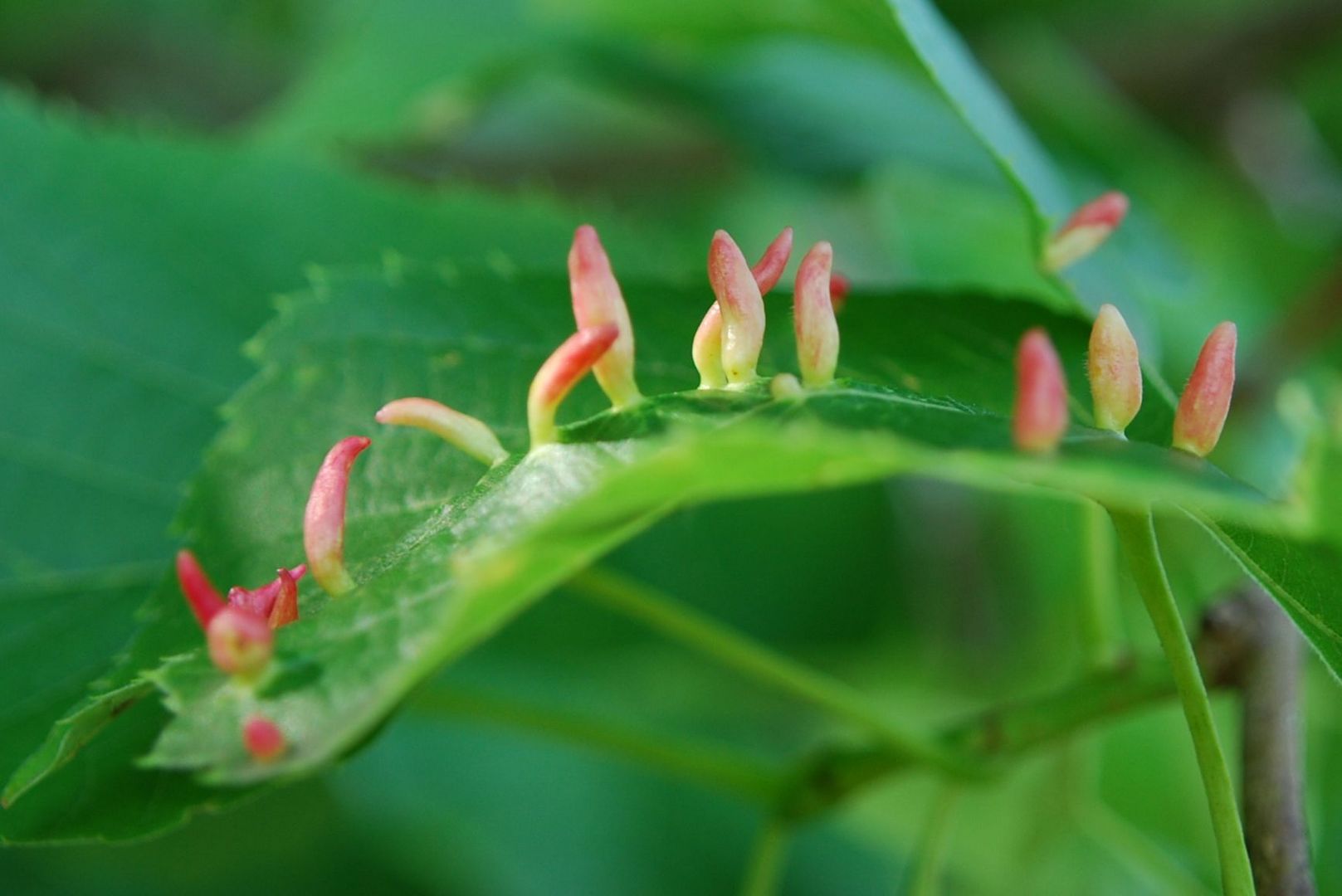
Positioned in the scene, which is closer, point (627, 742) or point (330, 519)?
point (330, 519)

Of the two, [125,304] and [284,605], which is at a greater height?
[125,304]

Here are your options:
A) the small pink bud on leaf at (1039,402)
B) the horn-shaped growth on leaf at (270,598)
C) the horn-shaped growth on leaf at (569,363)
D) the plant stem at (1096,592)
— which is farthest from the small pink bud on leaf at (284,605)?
the plant stem at (1096,592)

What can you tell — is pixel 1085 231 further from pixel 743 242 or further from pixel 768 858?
pixel 743 242

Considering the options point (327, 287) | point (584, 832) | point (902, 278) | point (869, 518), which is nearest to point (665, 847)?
point (584, 832)

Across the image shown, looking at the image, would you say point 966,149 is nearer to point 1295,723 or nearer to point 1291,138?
point 1295,723

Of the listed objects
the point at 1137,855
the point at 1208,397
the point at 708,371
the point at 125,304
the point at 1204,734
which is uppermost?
the point at 125,304

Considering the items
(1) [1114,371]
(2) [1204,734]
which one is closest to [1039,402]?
(1) [1114,371]
